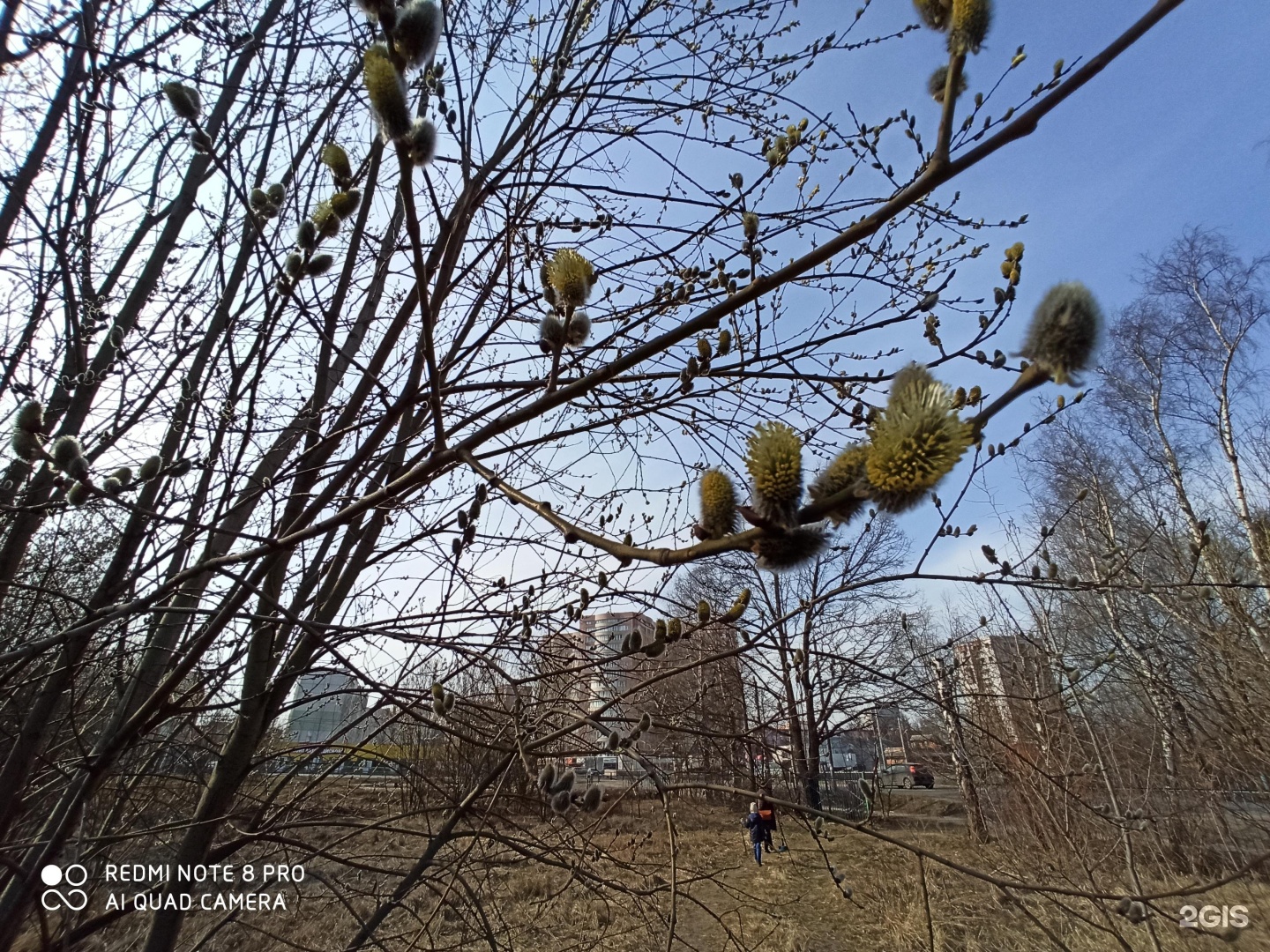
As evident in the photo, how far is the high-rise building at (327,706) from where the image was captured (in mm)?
2727

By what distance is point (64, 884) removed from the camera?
2047mm

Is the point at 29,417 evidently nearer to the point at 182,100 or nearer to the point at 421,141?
the point at 182,100

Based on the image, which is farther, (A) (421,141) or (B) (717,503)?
(A) (421,141)

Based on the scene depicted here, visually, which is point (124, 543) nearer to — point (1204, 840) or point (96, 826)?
point (96, 826)

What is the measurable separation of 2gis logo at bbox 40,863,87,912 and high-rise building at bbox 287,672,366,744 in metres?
0.77

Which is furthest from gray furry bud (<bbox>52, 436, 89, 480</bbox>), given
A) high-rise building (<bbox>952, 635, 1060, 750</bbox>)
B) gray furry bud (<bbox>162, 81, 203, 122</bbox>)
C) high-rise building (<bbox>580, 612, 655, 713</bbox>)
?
high-rise building (<bbox>952, 635, 1060, 750</bbox>)

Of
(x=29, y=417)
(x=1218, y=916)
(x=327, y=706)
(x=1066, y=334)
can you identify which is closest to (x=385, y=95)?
(x=1066, y=334)

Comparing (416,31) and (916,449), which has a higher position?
(416,31)

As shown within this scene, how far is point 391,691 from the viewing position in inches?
75.9

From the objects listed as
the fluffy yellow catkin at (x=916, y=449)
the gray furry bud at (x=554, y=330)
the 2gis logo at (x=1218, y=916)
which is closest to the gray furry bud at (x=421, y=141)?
the gray furry bud at (x=554, y=330)

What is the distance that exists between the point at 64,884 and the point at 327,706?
149 cm

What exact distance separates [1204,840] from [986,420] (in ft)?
34.4

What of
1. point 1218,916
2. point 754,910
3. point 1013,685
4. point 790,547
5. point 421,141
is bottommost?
point 754,910

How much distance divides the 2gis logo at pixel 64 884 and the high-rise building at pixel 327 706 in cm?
77
